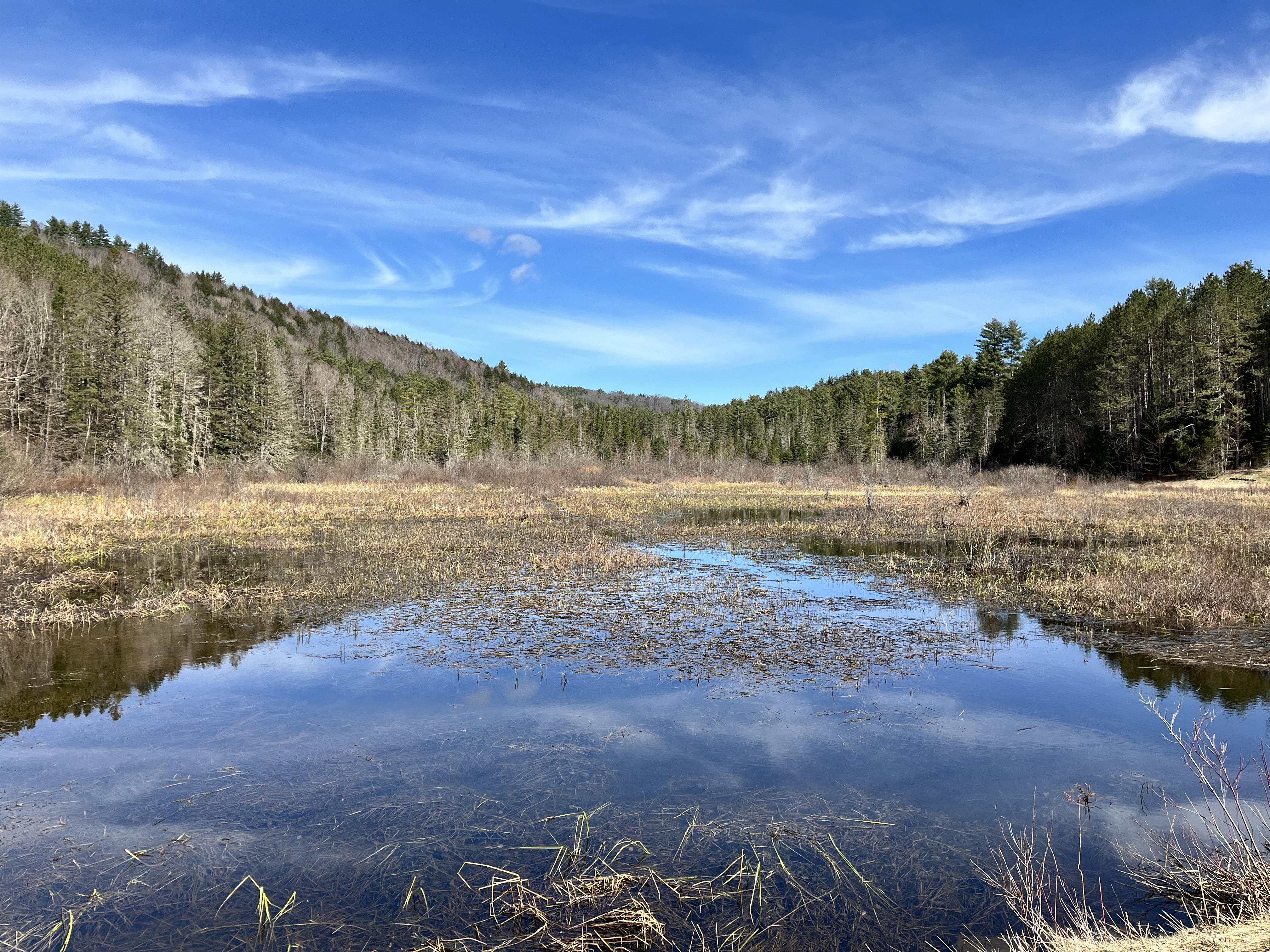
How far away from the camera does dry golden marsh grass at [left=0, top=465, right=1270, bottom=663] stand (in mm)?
12672

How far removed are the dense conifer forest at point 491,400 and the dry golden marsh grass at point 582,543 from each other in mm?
9481

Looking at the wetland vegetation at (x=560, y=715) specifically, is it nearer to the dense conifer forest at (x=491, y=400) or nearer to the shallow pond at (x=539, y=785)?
the shallow pond at (x=539, y=785)

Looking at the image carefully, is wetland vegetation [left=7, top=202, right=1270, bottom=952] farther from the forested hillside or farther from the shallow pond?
the forested hillside

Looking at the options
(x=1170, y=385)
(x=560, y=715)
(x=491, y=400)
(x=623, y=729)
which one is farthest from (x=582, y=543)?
(x=491, y=400)

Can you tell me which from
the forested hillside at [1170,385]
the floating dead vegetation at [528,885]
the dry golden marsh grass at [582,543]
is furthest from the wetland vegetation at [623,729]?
the forested hillside at [1170,385]

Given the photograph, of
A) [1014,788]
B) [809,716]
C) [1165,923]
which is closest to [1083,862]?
[1165,923]

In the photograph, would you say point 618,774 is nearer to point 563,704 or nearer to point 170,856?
point 563,704

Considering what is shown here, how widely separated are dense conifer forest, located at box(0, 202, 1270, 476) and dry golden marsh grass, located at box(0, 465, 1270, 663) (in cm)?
948

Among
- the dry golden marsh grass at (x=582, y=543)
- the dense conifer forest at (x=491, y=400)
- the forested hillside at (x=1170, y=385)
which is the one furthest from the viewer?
the forested hillside at (x=1170, y=385)

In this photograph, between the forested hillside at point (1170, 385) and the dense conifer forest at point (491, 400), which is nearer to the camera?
the dense conifer forest at point (491, 400)

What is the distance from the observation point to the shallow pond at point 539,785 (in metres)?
4.29

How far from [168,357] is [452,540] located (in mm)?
40523

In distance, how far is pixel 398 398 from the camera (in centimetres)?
9875

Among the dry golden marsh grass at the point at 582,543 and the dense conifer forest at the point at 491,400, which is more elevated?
the dense conifer forest at the point at 491,400
